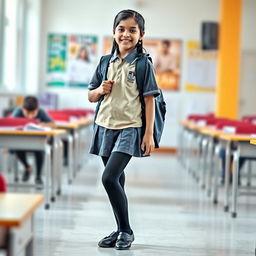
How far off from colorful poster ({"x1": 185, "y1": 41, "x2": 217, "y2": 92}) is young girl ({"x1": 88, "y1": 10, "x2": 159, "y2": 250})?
11888 mm

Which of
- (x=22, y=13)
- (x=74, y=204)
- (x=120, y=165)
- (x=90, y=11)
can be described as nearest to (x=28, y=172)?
(x=74, y=204)

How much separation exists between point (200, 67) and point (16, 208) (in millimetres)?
13942

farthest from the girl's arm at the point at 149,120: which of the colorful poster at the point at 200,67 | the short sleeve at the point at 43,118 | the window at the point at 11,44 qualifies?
the colorful poster at the point at 200,67

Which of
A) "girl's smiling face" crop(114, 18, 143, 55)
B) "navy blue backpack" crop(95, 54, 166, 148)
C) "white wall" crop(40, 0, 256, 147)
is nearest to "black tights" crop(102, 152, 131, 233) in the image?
"navy blue backpack" crop(95, 54, 166, 148)

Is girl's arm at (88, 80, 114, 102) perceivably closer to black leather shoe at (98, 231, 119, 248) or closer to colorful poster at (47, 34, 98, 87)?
black leather shoe at (98, 231, 119, 248)

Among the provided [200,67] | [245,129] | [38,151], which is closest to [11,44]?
[200,67]

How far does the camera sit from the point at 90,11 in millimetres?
16109

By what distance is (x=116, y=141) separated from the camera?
4.28 m

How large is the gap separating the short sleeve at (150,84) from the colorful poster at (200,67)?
39.2 ft

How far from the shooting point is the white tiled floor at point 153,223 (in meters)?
4.65

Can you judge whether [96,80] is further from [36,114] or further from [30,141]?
[36,114]

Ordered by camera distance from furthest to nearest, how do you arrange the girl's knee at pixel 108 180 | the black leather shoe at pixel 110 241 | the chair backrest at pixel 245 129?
the chair backrest at pixel 245 129 < the black leather shoe at pixel 110 241 < the girl's knee at pixel 108 180

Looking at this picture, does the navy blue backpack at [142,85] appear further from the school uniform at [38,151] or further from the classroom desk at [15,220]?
the school uniform at [38,151]

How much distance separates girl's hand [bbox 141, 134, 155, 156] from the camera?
4.27 m
